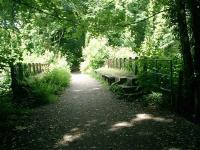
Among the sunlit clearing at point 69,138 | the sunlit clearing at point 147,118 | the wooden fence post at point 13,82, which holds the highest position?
the wooden fence post at point 13,82

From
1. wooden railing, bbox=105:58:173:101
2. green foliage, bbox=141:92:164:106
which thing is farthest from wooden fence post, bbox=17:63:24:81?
green foliage, bbox=141:92:164:106

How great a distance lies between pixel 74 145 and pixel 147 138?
178 centimetres

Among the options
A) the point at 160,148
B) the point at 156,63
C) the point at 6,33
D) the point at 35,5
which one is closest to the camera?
the point at 160,148

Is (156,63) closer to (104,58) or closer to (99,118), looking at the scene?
(99,118)

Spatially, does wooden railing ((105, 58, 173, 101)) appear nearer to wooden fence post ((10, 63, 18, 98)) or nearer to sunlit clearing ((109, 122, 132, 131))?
sunlit clearing ((109, 122, 132, 131))

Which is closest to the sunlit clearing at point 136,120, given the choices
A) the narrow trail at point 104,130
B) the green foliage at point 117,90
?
the narrow trail at point 104,130

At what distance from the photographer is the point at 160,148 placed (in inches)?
290

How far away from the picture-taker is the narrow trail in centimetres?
780

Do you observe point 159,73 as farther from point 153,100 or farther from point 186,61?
point 186,61

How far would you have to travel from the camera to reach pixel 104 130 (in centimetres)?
916

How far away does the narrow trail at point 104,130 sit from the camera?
7797 millimetres

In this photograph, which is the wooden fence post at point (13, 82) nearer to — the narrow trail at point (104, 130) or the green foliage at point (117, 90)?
the narrow trail at point (104, 130)

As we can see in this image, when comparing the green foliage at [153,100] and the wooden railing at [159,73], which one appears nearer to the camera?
the wooden railing at [159,73]

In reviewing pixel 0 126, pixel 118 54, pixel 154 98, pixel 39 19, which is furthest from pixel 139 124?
pixel 118 54
